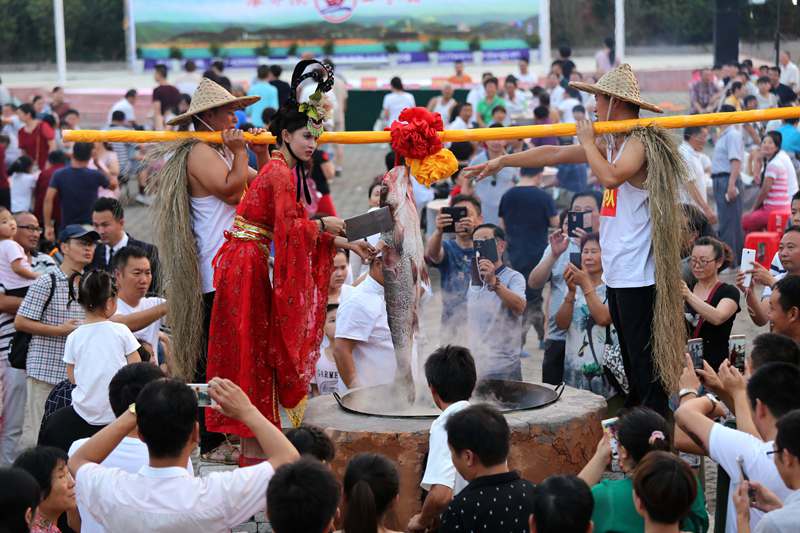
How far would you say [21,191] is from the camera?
1207 centimetres

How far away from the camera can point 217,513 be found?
339 centimetres

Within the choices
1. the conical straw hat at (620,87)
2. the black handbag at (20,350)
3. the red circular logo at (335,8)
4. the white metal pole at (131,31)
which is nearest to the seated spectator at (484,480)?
the conical straw hat at (620,87)

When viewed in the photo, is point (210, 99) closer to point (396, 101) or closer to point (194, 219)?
point (194, 219)

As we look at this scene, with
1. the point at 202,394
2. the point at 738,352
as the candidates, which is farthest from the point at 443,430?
the point at 738,352

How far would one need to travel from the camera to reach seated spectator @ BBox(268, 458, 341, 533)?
10.2ft

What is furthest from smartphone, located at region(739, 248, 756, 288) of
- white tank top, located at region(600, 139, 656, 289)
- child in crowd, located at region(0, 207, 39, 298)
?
child in crowd, located at region(0, 207, 39, 298)

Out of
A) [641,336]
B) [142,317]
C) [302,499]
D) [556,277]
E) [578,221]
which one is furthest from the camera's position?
[556,277]

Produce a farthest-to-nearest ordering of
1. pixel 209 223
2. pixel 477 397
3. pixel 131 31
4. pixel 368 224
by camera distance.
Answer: pixel 131 31, pixel 477 397, pixel 209 223, pixel 368 224

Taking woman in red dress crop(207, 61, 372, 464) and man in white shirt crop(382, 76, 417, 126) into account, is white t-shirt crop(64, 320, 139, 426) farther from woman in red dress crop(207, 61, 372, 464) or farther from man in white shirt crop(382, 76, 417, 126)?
man in white shirt crop(382, 76, 417, 126)

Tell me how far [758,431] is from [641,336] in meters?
1.47

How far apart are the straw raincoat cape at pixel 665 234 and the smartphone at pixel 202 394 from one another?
2377mm

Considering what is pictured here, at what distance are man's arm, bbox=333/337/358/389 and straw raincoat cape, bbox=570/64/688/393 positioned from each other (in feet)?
5.03

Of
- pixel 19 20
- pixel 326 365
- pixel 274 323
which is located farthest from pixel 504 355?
pixel 19 20

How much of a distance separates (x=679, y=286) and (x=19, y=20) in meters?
27.3
